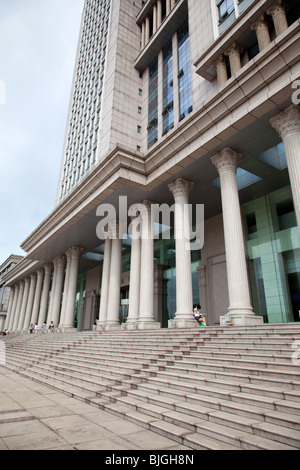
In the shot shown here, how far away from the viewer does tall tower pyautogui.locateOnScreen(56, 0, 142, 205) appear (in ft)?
111

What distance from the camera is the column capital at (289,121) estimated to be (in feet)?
41.1

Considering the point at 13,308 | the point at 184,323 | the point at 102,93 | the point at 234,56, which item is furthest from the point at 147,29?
the point at 13,308

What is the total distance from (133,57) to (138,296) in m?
32.3

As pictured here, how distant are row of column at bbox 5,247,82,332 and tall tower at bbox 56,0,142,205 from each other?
11.5 metres

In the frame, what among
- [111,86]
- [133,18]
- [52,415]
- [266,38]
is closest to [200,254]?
[266,38]

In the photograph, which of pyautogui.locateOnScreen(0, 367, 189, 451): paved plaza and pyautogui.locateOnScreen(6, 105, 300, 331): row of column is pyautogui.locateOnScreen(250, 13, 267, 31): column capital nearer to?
pyautogui.locateOnScreen(6, 105, 300, 331): row of column

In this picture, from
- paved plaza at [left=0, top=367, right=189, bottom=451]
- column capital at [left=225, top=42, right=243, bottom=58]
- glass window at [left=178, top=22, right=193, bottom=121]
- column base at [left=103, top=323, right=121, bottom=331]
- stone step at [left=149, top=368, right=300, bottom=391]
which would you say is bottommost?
paved plaza at [left=0, top=367, right=189, bottom=451]

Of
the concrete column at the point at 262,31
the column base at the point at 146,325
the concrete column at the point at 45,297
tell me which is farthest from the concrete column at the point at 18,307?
the concrete column at the point at 262,31

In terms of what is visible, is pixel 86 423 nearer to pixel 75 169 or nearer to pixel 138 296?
pixel 138 296

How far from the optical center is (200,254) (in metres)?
26.1

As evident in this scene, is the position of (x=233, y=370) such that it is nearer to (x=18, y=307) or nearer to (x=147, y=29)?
(x=147, y=29)

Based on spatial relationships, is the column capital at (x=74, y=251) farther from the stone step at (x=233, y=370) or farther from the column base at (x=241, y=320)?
the stone step at (x=233, y=370)

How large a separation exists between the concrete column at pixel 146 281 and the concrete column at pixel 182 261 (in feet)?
10.4

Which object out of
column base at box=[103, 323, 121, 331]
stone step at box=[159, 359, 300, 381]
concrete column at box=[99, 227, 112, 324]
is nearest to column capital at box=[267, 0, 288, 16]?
stone step at box=[159, 359, 300, 381]
